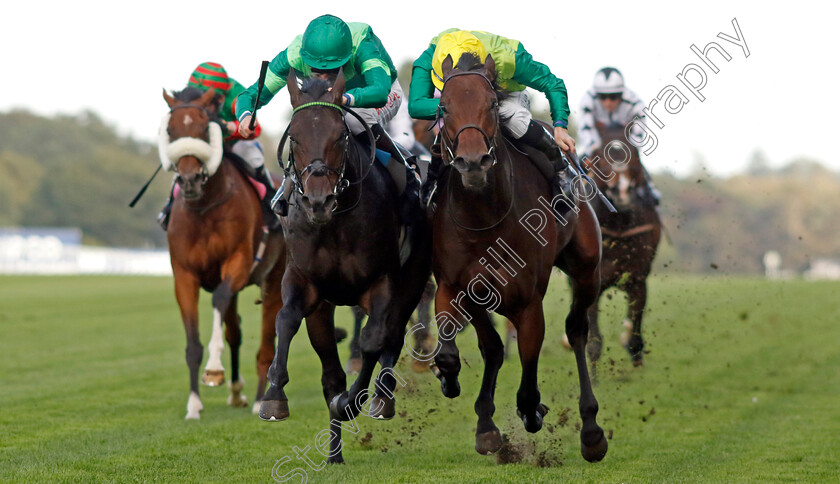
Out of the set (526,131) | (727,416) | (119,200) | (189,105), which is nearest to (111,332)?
(189,105)

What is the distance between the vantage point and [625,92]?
10.2 meters

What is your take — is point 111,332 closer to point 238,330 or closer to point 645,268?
point 238,330

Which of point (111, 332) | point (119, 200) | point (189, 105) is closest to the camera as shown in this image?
point (189, 105)

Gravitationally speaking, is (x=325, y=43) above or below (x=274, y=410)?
above

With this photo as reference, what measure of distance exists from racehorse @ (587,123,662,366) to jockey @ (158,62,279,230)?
3.04m

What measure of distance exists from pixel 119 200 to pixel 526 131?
7694 cm

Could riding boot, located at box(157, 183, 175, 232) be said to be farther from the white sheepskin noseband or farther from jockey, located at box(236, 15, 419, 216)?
jockey, located at box(236, 15, 419, 216)

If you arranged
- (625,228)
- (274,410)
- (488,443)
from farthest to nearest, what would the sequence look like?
(625,228) → (488,443) → (274,410)

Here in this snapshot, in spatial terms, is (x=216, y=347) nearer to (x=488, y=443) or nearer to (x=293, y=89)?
(x=488, y=443)

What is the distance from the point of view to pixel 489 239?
18.6ft

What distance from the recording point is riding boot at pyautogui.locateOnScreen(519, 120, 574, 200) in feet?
20.1

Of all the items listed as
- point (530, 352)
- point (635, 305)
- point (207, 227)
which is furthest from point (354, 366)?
point (530, 352)

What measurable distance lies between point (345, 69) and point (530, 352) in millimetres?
1986

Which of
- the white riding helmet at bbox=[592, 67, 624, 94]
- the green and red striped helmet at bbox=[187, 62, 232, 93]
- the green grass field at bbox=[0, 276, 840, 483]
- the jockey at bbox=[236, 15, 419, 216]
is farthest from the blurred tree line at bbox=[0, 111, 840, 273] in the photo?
the jockey at bbox=[236, 15, 419, 216]
